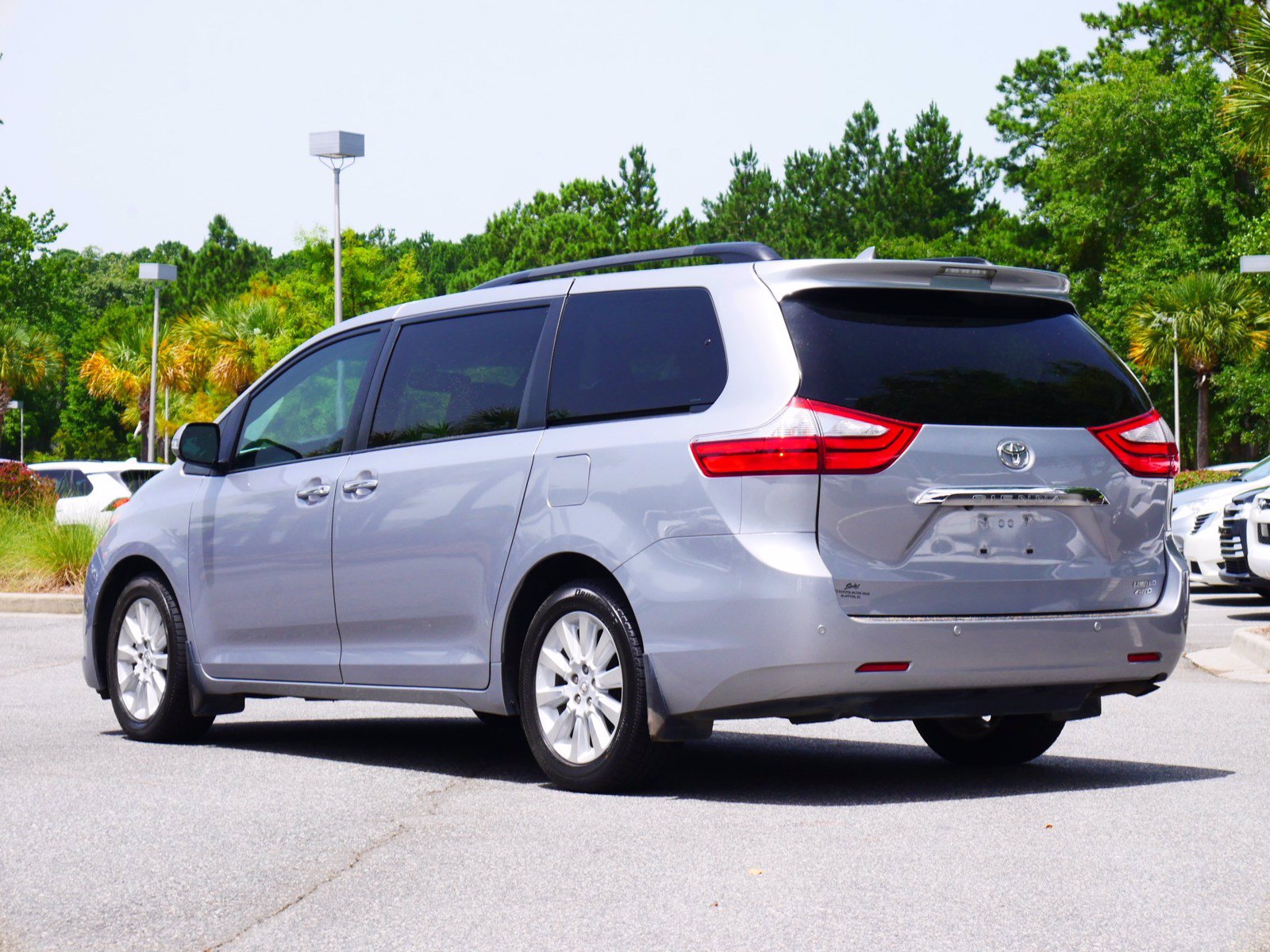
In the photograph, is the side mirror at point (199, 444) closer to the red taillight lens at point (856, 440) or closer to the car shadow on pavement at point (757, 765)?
the car shadow on pavement at point (757, 765)

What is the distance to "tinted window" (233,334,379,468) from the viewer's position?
7898mm

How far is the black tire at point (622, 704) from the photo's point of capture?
630cm

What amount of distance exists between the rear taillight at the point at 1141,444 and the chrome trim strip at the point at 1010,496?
0.66 ft

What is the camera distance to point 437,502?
7.14 metres

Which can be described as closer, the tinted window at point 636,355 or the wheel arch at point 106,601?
the tinted window at point 636,355

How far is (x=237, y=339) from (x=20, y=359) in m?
10.1

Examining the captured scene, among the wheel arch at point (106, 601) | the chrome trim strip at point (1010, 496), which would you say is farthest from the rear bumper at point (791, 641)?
the wheel arch at point (106, 601)

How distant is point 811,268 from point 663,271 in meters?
0.63

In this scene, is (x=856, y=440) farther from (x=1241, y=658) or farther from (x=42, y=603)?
(x=42, y=603)

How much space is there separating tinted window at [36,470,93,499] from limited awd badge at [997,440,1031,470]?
70.4ft

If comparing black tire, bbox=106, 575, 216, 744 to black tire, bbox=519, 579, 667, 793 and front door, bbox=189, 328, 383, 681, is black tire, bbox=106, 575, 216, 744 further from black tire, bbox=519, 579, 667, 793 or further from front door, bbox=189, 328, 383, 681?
black tire, bbox=519, 579, 667, 793

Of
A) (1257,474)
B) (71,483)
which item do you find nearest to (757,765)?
(1257,474)

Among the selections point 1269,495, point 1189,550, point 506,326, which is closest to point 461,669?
point 506,326

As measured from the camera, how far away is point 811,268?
6.37 m
